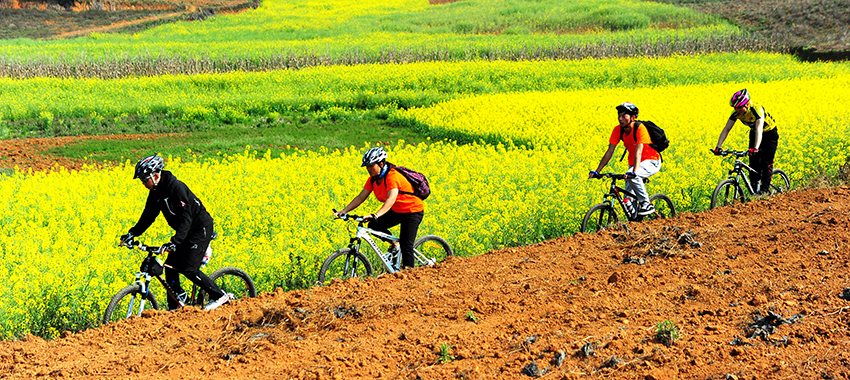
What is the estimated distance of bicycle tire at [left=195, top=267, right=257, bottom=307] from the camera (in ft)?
24.9

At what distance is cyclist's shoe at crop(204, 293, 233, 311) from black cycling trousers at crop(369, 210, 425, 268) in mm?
1772

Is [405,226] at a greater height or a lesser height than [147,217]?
lesser

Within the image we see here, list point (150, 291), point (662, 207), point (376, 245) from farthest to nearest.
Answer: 1. point (662, 207)
2. point (376, 245)
3. point (150, 291)

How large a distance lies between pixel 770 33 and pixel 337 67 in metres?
36.7

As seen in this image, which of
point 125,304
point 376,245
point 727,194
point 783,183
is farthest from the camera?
point 783,183

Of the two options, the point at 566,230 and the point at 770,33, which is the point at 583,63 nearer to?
the point at 770,33

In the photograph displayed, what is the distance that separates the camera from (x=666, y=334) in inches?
205

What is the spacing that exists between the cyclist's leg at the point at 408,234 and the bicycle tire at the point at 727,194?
5684 millimetres

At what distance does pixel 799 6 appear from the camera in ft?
207

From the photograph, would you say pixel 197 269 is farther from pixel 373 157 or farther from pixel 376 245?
pixel 373 157

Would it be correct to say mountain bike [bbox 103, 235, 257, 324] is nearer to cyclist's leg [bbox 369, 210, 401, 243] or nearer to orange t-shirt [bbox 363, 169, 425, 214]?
cyclist's leg [bbox 369, 210, 401, 243]

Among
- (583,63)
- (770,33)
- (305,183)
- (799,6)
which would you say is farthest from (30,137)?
(799,6)

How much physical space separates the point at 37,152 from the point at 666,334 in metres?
20.4

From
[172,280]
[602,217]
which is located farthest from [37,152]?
[602,217]
